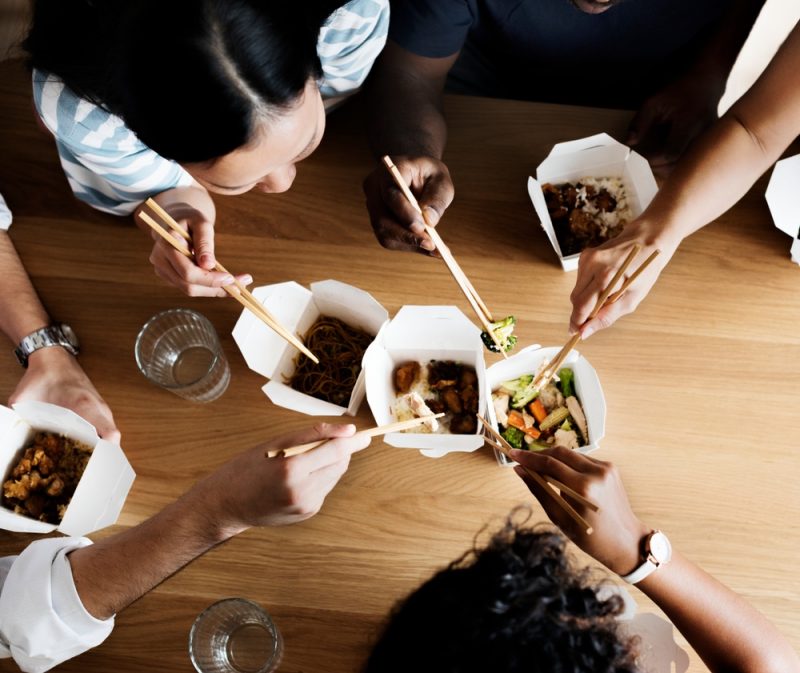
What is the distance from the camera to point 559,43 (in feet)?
6.18

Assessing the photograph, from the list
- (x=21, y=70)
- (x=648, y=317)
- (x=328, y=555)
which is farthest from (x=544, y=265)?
(x=21, y=70)

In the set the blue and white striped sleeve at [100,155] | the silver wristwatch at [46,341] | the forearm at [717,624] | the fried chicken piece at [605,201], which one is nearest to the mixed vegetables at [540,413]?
the forearm at [717,624]

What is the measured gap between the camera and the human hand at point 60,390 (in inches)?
59.4

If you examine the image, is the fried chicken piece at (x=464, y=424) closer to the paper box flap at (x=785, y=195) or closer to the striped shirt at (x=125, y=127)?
the striped shirt at (x=125, y=127)

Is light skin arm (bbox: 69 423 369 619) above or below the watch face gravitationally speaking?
below

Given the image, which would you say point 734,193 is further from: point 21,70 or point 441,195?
point 21,70

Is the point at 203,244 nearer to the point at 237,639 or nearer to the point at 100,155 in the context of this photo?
the point at 100,155

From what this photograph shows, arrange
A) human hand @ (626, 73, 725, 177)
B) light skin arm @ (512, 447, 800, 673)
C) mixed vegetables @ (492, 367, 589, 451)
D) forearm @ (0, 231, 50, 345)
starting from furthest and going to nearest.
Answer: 1. human hand @ (626, 73, 725, 177)
2. forearm @ (0, 231, 50, 345)
3. mixed vegetables @ (492, 367, 589, 451)
4. light skin arm @ (512, 447, 800, 673)

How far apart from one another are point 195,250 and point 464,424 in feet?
2.55

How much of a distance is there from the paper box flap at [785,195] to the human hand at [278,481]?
49.4 inches

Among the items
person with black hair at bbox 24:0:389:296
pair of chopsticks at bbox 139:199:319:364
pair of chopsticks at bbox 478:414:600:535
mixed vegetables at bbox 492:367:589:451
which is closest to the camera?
person with black hair at bbox 24:0:389:296

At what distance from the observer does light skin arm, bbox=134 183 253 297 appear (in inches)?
56.6

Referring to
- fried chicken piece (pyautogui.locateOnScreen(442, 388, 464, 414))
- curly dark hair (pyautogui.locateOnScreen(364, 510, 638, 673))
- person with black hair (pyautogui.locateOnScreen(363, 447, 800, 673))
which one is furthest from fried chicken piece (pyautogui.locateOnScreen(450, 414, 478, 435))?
curly dark hair (pyautogui.locateOnScreen(364, 510, 638, 673))

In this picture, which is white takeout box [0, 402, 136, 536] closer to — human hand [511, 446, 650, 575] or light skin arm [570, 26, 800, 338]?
human hand [511, 446, 650, 575]
